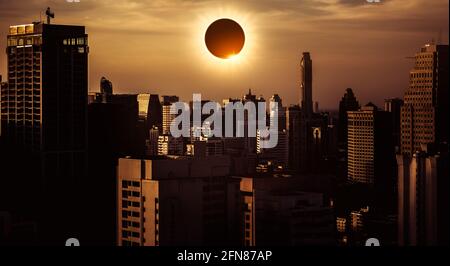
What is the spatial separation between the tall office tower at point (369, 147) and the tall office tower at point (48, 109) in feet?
10.2

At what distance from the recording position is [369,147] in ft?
34.3

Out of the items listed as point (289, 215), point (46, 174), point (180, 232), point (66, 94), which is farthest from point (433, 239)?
point (66, 94)

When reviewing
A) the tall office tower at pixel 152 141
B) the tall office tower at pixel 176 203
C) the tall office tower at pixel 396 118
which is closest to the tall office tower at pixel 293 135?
the tall office tower at pixel 396 118

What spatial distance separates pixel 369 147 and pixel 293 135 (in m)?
1.62

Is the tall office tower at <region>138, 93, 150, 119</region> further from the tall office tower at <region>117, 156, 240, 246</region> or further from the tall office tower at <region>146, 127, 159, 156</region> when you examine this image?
the tall office tower at <region>117, 156, 240, 246</region>

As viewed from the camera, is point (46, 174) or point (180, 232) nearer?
point (180, 232)

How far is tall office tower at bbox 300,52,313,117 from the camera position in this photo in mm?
6477

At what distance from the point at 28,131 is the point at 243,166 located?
3.31 m

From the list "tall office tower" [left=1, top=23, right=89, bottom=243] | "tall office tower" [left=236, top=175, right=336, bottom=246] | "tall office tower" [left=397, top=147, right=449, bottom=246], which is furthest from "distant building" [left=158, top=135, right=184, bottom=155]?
"tall office tower" [left=397, top=147, right=449, bottom=246]

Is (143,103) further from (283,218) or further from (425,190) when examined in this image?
(425,190)

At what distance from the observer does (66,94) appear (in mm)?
10031

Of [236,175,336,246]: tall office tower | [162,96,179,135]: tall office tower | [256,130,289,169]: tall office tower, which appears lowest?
[236,175,336,246]: tall office tower

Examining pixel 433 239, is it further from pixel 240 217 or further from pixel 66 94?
pixel 66 94

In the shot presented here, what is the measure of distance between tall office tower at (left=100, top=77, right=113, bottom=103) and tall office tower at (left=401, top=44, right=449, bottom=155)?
103 inches
